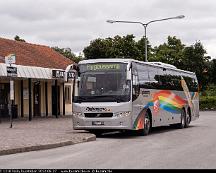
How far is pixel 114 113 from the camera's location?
20344 millimetres

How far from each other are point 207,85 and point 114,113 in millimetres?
54122

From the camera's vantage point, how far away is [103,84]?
67.6 feet

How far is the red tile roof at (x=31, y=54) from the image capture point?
3619 centimetres

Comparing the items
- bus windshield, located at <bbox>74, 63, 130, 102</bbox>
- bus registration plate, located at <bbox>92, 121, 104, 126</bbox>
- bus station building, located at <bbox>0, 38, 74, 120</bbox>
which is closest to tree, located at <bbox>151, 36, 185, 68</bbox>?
bus station building, located at <bbox>0, 38, 74, 120</bbox>

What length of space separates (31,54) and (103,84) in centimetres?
2008

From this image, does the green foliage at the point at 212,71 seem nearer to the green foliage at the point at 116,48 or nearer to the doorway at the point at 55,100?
the green foliage at the point at 116,48

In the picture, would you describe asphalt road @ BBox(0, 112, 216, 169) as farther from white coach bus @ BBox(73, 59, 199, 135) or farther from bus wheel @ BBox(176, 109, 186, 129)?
bus wheel @ BBox(176, 109, 186, 129)

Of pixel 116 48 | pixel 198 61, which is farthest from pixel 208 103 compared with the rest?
pixel 116 48

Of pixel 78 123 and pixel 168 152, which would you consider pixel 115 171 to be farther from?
pixel 78 123

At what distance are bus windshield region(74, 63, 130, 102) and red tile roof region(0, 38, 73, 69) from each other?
13.6 m

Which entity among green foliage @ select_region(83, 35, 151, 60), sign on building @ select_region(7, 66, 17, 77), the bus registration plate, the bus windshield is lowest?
the bus registration plate

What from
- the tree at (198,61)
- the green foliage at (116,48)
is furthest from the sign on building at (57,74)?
the tree at (198,61)

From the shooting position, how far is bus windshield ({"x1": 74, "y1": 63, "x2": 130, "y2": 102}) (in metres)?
20.4

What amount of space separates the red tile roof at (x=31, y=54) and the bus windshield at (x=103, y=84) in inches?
536
